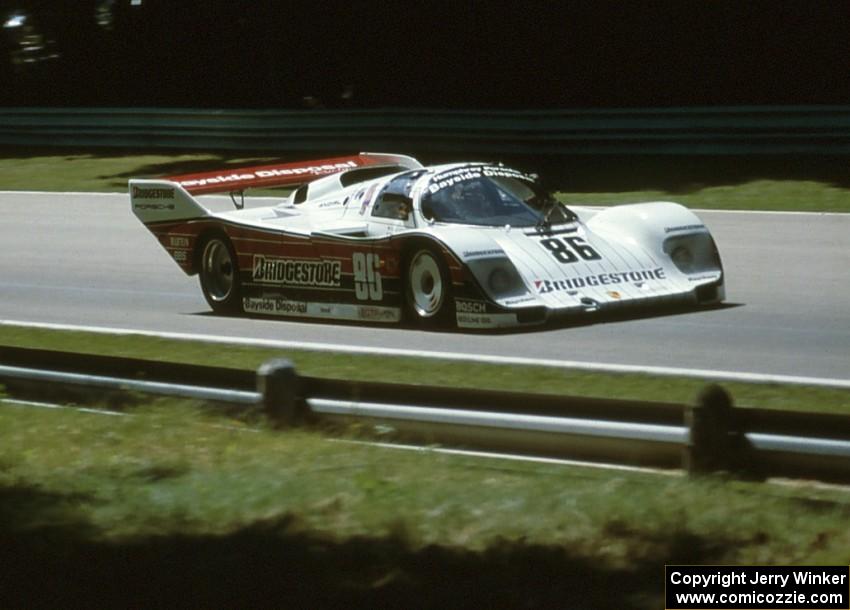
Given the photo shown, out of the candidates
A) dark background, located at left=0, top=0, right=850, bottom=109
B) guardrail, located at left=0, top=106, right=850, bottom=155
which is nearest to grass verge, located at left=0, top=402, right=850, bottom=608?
guardrail, located at left=0, top=106, right=850, bottom=155

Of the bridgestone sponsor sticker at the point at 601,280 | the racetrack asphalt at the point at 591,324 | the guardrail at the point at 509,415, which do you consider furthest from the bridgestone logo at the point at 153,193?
the guardrail at the point at 509,415

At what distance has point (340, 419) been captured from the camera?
7.32 m

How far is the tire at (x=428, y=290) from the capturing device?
11.2 m

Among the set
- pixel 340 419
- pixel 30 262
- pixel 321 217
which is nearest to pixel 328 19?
pixel 30 262

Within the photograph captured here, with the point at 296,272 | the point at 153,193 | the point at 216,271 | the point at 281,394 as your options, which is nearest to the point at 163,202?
the point at 153,193

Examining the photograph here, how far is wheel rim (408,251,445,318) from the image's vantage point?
1130cm

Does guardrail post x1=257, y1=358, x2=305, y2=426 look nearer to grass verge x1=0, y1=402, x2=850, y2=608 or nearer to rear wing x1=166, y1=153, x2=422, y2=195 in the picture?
grass verge x1=0, y1=402, x2=850, y2=608

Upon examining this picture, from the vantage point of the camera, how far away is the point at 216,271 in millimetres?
13461

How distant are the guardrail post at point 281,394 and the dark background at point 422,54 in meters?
17.6

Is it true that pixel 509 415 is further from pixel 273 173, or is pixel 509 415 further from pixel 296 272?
pixel 273 173

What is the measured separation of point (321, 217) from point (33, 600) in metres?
8.01

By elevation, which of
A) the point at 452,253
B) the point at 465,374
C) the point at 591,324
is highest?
the point at 452,253

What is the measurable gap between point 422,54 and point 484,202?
17581 mm

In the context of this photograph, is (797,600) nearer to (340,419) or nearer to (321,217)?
(340,419)
